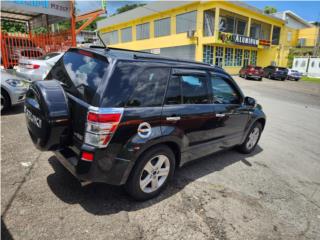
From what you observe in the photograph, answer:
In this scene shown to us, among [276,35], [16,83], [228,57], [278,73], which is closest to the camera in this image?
[16,83]

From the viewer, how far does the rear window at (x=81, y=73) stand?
8.67ft

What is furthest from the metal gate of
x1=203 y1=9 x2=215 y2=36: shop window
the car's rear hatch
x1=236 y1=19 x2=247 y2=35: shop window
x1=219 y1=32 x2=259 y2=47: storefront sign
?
x1=236 y1=19 x2=247 y2=35: shop window

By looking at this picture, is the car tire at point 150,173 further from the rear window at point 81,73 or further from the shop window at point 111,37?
the shop window at point 111,37

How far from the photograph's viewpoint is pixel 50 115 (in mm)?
2621


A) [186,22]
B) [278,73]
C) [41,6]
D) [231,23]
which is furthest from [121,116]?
[231,23]

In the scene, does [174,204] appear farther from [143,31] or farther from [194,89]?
[143,31]

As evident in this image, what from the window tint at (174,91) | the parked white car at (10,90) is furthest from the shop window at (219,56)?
the window tint at (174,91)

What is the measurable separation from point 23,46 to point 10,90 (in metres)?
6.75

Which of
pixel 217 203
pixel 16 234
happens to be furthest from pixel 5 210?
pixel 217 203

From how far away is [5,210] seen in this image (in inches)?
107

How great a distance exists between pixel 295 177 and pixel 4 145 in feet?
17.4

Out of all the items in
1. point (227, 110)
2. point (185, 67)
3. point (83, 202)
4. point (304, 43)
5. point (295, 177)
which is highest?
point (304, 43)

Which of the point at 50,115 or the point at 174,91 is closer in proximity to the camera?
the point at 50,115

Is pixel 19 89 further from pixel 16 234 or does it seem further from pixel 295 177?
pixel 295 177
